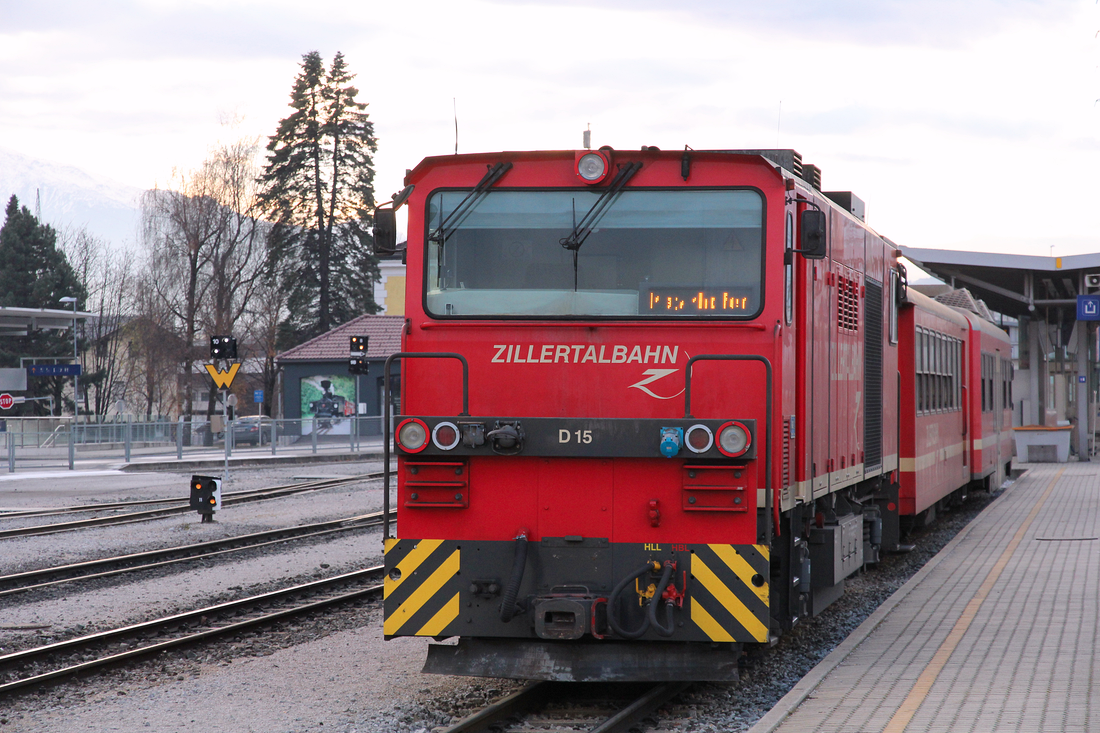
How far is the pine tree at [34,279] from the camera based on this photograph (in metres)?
61.8

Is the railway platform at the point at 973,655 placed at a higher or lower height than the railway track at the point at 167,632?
higher

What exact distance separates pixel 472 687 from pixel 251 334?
51251mm

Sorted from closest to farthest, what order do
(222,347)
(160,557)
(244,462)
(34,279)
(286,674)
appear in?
(286,674) < (160,557) < (222,347) < (244,462) < (34,279)

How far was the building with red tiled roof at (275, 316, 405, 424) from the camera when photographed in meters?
52.7

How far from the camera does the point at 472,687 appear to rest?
7.53 meters

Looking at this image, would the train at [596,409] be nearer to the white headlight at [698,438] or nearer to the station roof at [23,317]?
the white headlight at [698,438]

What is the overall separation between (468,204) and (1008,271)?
25723mm

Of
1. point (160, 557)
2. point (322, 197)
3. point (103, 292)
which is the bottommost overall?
point (160, 557)

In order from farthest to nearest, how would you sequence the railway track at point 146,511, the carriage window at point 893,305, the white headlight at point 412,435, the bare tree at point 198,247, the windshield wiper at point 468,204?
the bare tree at point 198,247
the railway track at point 146,511
the carriage window at point 893,305
the windshield wiper at point 468,204
the white headlight at point 412,435

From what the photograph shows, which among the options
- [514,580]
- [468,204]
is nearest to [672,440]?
[514,580]

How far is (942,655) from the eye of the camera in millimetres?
8180

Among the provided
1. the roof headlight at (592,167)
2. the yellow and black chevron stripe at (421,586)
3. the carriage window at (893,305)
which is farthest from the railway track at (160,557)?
the carriage window at (893,305)

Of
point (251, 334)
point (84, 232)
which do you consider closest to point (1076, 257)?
point (251, 334)

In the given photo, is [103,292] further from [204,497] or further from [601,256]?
[601,256]
